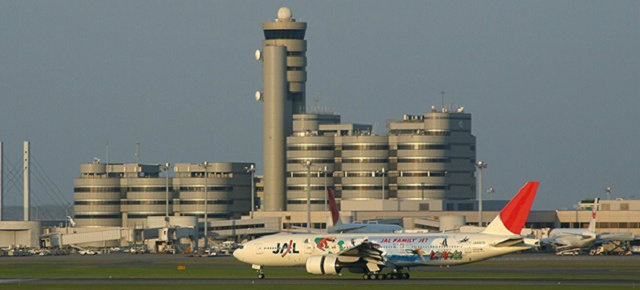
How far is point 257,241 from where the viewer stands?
114 m

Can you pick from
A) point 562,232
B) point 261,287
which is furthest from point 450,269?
point 562,232

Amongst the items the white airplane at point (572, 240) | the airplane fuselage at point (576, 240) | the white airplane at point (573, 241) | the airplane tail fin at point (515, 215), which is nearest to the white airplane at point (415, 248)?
the airplane tail fin at point (515, 215)

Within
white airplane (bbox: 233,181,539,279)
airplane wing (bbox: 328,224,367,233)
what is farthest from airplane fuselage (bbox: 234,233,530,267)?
airplane wing (bbox: 328,224,367,233)

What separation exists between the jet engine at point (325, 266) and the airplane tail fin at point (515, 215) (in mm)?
11988

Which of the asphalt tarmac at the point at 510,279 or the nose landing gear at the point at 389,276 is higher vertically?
the nose landing gear at the point at 389,276

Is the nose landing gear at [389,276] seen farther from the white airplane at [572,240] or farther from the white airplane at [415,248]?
the white airplane at [572,240]

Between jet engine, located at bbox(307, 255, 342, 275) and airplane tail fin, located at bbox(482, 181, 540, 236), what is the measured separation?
39.3 ft

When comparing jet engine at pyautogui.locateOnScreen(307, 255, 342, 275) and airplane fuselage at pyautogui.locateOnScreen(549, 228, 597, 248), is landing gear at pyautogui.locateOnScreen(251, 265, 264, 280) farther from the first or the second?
airplane fuselage at pyautogui.locateOnScreen(549, 228, 597, 248)

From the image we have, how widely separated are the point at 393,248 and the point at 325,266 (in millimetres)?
5521

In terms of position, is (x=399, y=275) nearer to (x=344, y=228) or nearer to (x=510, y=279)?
(x=510, y=279)

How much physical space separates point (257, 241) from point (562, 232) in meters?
70.0

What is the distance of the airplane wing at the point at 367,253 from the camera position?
106m

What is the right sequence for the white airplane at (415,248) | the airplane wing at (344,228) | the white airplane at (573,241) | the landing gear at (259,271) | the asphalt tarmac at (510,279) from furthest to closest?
the airplane wing at (344,228)
the white airplane at (573,241)
the landing gear at (259,271)
the white airplane at (415,248)
the asphalt tarmac at (510,279)

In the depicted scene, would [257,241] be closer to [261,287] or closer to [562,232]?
[261,287]
